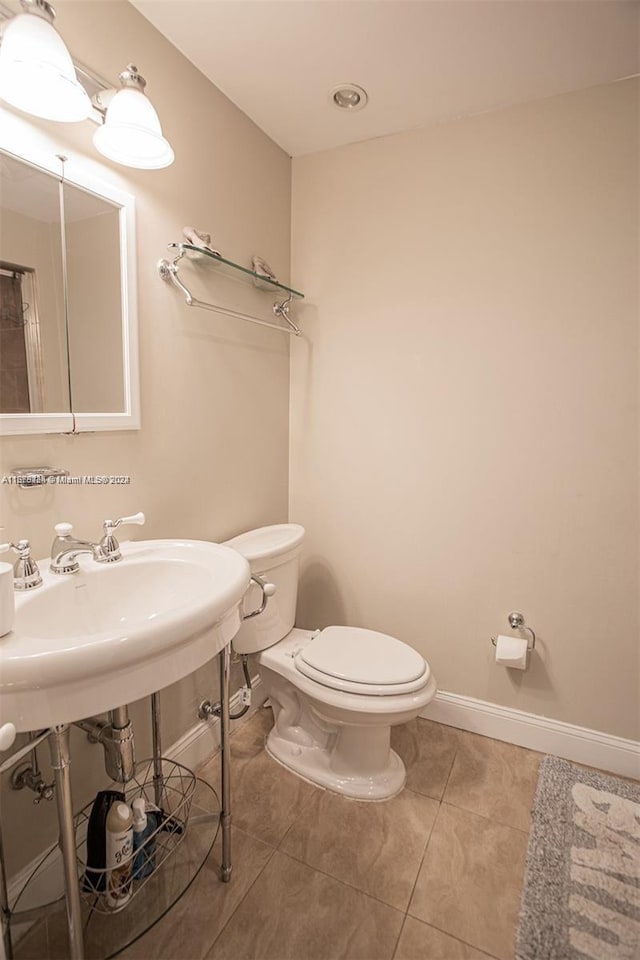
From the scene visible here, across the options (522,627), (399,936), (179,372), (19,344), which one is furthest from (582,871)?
(19,344)

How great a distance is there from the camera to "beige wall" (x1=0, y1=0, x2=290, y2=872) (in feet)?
3.83

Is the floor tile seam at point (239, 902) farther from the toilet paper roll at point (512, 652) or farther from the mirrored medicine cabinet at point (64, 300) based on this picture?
the mirrored medicine cabinet at point (64, 300)

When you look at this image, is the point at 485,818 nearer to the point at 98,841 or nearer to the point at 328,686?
the point at 328,686

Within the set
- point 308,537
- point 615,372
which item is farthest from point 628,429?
point 308,537

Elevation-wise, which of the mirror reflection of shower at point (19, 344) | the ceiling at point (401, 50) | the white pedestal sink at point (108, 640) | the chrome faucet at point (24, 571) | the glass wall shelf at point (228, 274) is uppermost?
the ceiling at point (401, 50)

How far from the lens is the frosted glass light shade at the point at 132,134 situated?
1.10 m

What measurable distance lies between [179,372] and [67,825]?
1.16 meters

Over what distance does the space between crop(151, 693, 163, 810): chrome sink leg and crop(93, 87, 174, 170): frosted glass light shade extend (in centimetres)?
141

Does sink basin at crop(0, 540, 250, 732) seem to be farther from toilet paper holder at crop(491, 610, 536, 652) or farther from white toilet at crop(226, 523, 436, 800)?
toilet paper holder at crop(491, 610, 536, 652)

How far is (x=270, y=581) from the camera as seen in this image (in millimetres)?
1675

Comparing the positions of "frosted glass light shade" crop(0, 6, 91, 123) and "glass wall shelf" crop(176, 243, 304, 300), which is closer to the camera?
"frosted glass light shade" crop(0, 6, 91, 123)

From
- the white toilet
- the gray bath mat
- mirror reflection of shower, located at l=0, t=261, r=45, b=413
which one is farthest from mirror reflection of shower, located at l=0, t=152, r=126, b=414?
the gray bath mat

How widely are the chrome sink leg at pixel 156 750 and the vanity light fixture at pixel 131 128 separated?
141 centimetres

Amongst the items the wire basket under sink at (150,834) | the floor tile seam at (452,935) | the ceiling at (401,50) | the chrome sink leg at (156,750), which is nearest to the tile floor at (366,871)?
the floor tile seam at (452,935)
